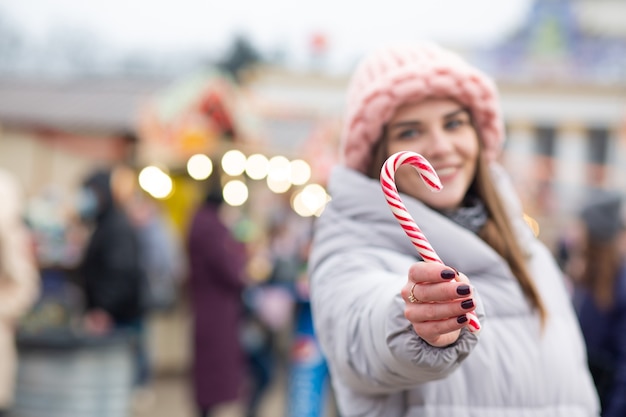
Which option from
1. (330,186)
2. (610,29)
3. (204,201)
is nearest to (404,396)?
(330,186)

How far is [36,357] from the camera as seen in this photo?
169 inches

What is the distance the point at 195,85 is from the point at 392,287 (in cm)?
886

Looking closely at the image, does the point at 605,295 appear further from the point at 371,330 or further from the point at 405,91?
the point at 371,330

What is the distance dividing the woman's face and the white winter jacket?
0.23 feet

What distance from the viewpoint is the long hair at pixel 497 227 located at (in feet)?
5.84

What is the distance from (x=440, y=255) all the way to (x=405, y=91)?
16.0 inches

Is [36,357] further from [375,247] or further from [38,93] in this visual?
[38,93]

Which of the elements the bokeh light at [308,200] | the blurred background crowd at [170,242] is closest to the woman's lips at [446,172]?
the blurred background crowd at [170,242]

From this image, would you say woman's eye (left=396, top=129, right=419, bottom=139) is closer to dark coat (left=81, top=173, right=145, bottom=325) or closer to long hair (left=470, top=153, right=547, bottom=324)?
long hair (left=470, top=153, right=547, bottom=324)

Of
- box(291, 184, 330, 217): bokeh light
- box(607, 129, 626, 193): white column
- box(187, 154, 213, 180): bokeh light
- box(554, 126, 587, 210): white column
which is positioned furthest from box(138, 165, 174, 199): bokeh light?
box(554, 126, 587, 210): white column

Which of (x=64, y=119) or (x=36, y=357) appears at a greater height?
(x=64, y=119)

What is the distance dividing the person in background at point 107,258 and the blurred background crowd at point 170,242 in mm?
11

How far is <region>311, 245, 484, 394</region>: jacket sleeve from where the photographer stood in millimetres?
1319

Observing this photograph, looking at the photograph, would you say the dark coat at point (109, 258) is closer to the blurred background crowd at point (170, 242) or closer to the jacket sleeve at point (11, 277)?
the blurred background crowd at point (170, 242)
